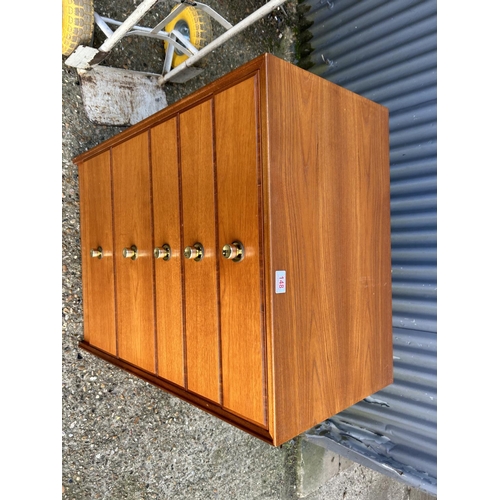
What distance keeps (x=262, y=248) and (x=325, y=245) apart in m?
0.27

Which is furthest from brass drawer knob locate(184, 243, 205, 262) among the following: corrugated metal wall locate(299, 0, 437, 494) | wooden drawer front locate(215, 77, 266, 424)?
corrugated metal wall locate(299, 0, 437, 494)

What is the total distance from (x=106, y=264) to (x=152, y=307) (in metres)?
0.50

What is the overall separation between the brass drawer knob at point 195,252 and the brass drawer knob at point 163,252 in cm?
19

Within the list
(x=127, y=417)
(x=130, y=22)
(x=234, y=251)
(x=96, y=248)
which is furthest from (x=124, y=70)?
(x=127, y=417)

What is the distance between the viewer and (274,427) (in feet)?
3.85

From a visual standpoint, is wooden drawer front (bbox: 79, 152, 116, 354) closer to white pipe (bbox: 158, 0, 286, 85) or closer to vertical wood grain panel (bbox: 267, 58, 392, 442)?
white pipe (bbox: 158, 0, 286, 85)

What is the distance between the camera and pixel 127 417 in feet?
8.03

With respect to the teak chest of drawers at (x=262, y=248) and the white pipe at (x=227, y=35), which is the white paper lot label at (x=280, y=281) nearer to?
the teak chest of drawers at (x=262, y=248)

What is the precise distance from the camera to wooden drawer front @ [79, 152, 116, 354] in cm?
201

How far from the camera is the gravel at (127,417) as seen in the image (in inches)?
90.4

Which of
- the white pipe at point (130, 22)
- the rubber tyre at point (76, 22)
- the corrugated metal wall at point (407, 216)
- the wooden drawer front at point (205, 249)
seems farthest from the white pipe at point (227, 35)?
the corrugated metal wall at point (407, 216)

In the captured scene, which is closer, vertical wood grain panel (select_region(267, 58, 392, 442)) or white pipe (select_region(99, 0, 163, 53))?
vertical wood grain panel (select_region(267, 58, 392, 442))

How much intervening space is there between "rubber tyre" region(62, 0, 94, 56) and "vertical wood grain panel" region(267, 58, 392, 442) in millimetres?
1350
